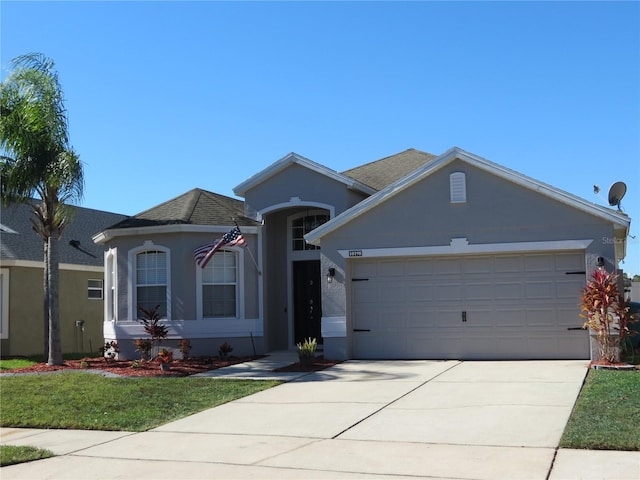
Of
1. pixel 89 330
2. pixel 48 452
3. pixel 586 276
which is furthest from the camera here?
pixel 89 330

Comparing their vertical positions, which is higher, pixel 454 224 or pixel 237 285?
pixel 454 224

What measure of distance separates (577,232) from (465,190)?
2.42 metres

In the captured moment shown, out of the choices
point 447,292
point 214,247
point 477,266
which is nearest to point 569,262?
point 477,266

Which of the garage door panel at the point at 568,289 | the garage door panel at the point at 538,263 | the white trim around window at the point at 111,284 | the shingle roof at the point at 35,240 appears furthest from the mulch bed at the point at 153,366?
the shingle roof at the point at 35,240

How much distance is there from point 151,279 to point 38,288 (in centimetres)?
644

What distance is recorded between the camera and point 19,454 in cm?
812

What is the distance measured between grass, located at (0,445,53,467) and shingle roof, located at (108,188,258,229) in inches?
381

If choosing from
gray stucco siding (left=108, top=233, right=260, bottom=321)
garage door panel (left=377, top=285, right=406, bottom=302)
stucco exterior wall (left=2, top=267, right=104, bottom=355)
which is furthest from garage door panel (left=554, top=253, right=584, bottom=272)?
stucco exterior wall (left=2, top=267, right=104, bottom=355)

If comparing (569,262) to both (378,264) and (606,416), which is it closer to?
(378,264)

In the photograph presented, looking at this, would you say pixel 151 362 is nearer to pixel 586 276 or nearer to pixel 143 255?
pixel 143 255

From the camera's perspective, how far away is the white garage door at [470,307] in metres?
14.5

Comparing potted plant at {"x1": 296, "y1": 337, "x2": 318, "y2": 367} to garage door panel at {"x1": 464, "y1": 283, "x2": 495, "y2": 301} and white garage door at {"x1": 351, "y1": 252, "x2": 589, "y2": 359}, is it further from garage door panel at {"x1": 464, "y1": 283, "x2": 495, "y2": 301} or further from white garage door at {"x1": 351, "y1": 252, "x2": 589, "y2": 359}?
garage door panel at {"x1": 464, "y1": 283, "x2": 495, "y2": 301}

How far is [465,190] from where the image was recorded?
15062mm

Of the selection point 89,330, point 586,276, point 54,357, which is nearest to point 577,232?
point 586,276
